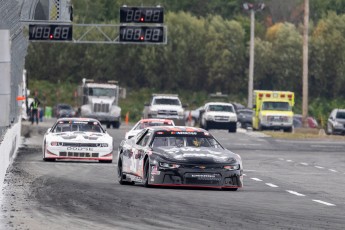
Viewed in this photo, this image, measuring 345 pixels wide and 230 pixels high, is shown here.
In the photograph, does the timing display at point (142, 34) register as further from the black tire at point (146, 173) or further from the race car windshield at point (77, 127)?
the black tire at point (146, 173)

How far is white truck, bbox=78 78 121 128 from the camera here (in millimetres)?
72688

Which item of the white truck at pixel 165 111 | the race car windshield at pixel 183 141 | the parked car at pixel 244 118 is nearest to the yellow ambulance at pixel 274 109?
the white truck at pixel 165 111

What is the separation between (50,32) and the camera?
71938 millimetres

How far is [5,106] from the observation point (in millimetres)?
22875

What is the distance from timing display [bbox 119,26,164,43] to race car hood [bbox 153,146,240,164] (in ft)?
153

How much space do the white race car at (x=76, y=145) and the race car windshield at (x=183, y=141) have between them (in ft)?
31.1

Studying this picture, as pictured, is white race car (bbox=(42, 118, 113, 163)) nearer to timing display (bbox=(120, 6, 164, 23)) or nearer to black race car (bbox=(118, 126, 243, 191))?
black race car (bbox=(118, 126, 243, 191))

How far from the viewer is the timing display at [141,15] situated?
67.9 m

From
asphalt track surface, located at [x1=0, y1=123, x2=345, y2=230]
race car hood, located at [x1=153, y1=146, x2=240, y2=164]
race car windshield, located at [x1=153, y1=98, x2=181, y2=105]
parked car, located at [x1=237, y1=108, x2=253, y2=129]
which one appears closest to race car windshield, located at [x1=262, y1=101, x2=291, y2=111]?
race car windshield, located at [x1=153, y1=98, x2=181, y2=105]

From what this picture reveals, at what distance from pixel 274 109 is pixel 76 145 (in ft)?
124

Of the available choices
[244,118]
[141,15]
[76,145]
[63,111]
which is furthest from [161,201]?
[63,111]

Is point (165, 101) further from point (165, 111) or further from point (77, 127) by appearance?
point (77, 127)

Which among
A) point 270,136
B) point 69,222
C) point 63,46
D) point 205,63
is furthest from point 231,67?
point 69,222

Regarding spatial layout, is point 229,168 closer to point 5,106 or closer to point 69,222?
point 5,106
